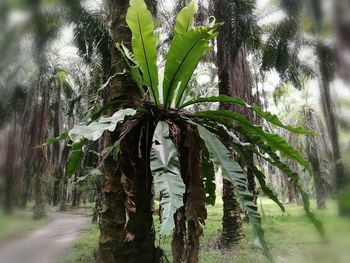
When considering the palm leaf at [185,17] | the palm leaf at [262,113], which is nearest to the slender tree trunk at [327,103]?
the palm leaf at [262,113]

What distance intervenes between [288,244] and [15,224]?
82.0 inches

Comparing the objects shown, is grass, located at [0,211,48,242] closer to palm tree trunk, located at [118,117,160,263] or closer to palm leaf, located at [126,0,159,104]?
palm tree trunk, located at [118,117,160,263]

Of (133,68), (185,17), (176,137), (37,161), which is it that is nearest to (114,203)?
(176,137)

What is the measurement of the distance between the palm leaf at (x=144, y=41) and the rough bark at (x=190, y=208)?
0.33 m

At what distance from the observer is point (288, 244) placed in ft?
8.84

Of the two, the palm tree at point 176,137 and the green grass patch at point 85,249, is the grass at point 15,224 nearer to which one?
the palm tree at point 176,137

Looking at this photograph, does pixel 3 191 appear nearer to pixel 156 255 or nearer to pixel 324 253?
pixel 156 255

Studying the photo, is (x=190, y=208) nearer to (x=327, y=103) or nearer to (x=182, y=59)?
(x=182, y=59)

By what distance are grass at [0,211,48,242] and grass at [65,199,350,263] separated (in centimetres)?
99

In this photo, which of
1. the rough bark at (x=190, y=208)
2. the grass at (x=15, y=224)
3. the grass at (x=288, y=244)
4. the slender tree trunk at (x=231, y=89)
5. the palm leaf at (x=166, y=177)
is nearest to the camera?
the grass at (x=288, y=244)

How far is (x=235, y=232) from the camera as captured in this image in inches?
261

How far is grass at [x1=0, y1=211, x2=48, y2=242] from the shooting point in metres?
1.26

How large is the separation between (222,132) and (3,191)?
127cm

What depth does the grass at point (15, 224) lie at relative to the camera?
4.15 feet
